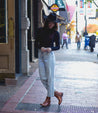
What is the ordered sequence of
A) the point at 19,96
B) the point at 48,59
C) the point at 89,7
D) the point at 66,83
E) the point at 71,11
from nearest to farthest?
the point at 48,59 < the point at 19,96 < the point at 66,83 < the point at 71,11 < the point at 89,7

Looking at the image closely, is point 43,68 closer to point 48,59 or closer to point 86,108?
point 48,59

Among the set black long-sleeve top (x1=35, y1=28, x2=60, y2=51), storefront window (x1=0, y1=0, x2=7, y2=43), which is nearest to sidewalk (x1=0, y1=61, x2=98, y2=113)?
black long-sleeve top (x1=35, y1=28, x2=60, y2=51)

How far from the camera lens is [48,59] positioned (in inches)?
199

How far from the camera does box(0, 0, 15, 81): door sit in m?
7.11

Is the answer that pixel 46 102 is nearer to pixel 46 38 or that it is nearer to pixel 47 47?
pixel 47 47

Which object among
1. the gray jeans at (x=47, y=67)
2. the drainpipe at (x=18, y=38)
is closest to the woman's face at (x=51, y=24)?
the gray jeans at (x=47, y=67)

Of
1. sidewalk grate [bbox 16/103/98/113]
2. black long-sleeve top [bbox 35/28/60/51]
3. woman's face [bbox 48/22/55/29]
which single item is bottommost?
sidewalk grate [bbox 16/103/98/113]

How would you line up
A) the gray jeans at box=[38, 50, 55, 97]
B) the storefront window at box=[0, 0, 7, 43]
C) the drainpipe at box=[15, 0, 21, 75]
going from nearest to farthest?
the gray jeans at box=[38, 50, 55, 97] < the storefront window at box=[0, 0, 7, 43] < the drainpipe at box=[15, 0, 21, 75]

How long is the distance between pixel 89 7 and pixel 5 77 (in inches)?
1536

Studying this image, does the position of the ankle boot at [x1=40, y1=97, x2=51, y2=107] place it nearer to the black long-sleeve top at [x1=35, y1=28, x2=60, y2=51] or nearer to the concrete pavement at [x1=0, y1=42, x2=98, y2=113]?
the concrete pavement at [x1=0, y1=42, x2=98, y2=113]

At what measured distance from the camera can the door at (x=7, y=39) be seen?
23.3 feet

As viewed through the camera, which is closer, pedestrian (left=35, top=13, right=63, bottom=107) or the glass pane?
pedestrian (left=35, top=13, right=63, bottom=107)

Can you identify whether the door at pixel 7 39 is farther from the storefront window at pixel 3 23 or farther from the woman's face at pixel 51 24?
the woman's face at pixel 51 24

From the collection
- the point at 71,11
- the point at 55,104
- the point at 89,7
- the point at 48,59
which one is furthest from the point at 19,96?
the point at 89,7
